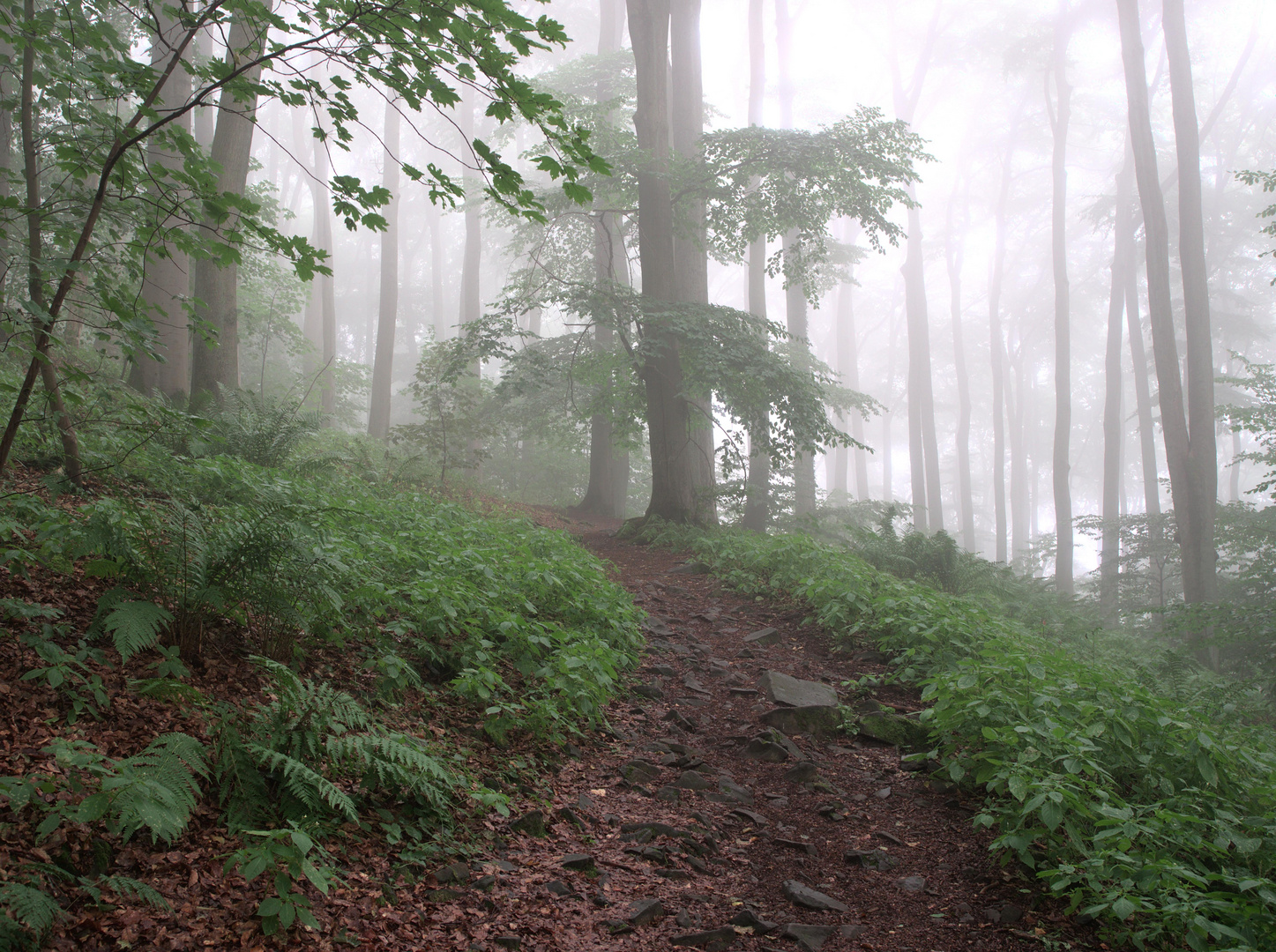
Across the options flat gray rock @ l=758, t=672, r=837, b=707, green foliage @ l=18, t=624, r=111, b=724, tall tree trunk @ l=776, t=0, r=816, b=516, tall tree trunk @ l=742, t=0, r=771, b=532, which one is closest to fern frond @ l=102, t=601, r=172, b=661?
green foliage @ l=18, t=624, r=111, b=724

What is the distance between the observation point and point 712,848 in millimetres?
3322

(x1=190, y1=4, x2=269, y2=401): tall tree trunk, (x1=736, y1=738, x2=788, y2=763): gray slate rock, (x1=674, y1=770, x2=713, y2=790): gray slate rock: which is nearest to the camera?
(x1=674, y1=770, x2=713, y2=790): gray slate rock

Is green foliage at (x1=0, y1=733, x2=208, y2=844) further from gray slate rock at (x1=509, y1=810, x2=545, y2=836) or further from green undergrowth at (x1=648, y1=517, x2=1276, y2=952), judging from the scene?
green undergrowth at (x1=648, y1=517, x2=1276, y2=952)

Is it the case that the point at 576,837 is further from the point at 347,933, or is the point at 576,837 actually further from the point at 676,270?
the point at 676,270

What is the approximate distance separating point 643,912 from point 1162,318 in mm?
15518

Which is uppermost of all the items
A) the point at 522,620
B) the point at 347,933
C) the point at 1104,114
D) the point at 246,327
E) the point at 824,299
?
the point at 1104,114

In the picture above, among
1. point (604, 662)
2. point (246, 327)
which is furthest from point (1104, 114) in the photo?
point (604, 662)

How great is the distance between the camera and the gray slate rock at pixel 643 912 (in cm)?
270

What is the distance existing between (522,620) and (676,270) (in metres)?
10.1

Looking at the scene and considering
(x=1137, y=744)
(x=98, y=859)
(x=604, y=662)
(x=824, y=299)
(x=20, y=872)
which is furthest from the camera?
(x=824, y=299)

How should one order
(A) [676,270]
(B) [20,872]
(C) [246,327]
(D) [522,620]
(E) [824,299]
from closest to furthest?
(B) [20,872], (D) [522,620], (A) [676,270], (C) [246,327], (E) [824,299]

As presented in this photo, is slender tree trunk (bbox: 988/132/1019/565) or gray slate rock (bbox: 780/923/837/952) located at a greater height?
slender tree trunk (bbox: 988/132/1019/565)

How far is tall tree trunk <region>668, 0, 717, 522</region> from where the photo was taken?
39.0ft

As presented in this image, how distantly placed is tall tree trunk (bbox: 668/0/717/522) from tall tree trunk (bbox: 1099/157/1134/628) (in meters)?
10.9
